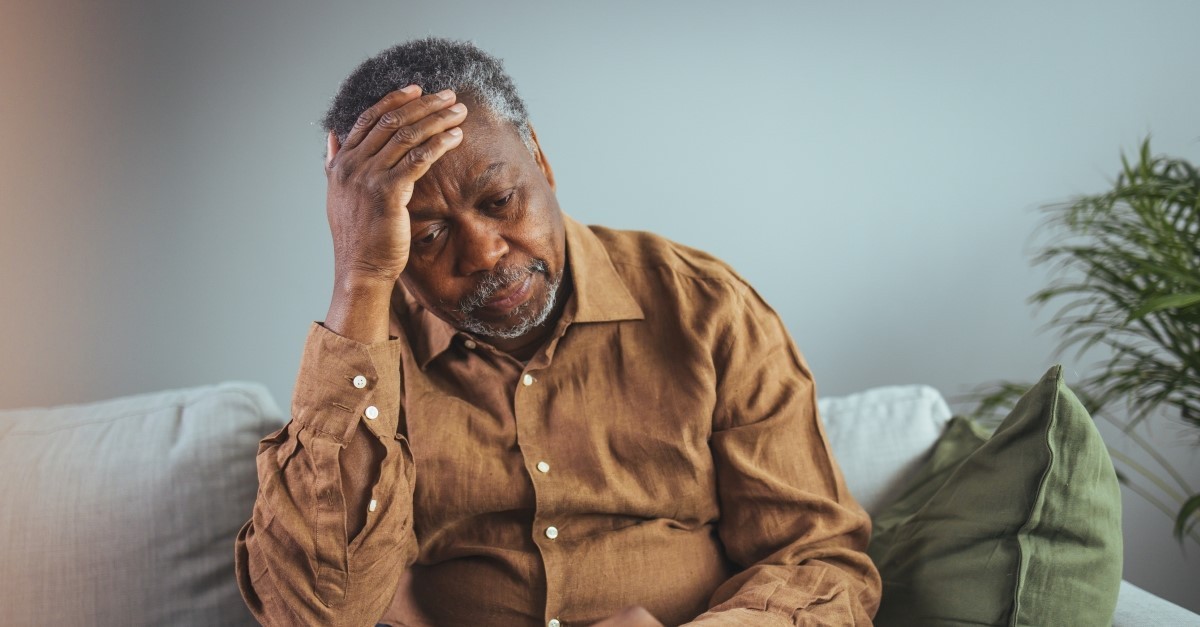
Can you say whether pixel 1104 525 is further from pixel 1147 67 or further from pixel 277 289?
pixel 277 289

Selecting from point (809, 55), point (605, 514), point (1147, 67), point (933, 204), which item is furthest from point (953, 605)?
point (1147, 67)

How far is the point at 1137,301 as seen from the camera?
1.90m

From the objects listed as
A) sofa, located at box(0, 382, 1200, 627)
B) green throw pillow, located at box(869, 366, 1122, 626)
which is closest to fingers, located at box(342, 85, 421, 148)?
sofa, located at box(0, 382, 1200, 627)

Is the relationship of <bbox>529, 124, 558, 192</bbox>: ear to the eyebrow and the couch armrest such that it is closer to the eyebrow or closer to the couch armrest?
→ the eyebrow

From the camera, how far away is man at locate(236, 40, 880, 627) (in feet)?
4.20

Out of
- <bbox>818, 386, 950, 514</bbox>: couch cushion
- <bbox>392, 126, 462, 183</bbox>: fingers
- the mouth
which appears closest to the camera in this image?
<bbox>392, 126, 462, 183</bbox>: fingers

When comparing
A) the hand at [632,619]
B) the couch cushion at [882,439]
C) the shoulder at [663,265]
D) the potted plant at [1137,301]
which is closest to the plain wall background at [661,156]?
the potted plant at [1137,301]

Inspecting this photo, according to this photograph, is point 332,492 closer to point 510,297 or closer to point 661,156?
point 510,297

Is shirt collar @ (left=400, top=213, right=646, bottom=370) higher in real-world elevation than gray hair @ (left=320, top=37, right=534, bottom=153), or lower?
lower

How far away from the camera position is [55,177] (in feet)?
5.92

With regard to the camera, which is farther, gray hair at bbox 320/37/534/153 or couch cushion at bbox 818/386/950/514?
couch cushion at bbox 818/386/950/514

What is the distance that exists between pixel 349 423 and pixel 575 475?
1.08ft

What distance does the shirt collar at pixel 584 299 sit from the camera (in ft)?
4.75

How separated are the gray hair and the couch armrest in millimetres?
1060
